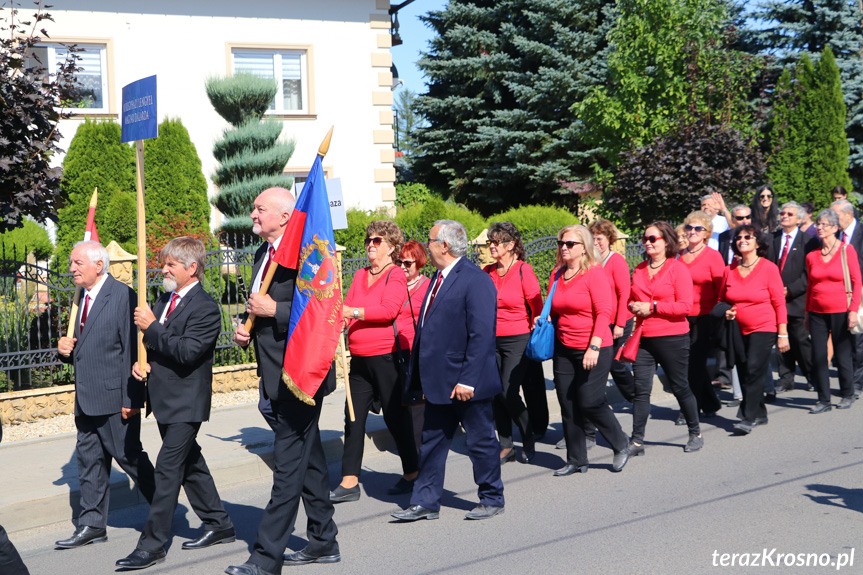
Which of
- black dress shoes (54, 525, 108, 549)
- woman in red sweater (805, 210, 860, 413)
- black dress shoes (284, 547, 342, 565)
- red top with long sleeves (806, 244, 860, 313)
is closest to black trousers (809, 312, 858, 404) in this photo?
woman in red sweater (805, 210, 860, 413)

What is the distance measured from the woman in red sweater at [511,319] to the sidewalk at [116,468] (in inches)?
52.7

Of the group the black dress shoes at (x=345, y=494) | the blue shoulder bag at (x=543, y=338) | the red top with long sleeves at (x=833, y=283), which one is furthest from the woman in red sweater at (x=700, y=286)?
the black dress shoes at (x=345, y=494)

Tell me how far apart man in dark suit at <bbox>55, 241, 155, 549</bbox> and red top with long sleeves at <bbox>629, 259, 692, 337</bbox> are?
167 inches

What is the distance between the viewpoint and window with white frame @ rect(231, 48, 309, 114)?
63.0 feet

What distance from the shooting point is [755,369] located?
8188 mm

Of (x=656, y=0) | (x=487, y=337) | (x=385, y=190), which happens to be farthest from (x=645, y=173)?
(x=487, y=337)

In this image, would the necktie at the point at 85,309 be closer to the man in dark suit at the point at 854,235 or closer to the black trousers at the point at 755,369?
the black trousers at the point at 755,369

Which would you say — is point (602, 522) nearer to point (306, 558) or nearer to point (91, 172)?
point (306, 558)

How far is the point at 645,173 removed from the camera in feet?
51.3

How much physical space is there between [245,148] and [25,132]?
338 inches

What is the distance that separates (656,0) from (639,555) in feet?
48.8

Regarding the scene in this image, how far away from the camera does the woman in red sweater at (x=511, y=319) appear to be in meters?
7.42

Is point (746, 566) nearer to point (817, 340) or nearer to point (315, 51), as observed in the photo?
point (817, 340)

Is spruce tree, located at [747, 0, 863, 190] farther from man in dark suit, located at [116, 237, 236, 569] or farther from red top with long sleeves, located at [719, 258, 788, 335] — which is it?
man in dark suit, located at [116, 237, 236, 569]
